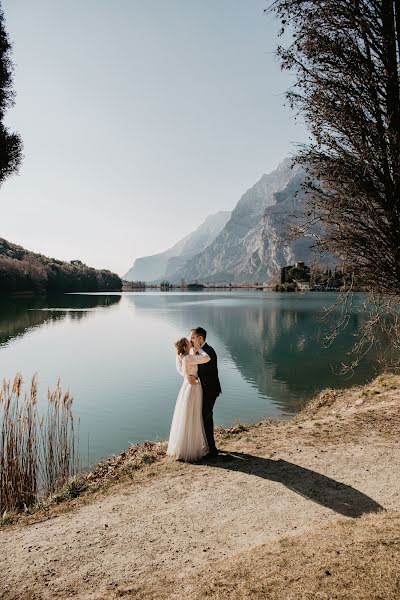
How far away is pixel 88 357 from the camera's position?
113ft

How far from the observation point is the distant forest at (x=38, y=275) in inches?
4713

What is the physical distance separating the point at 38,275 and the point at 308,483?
136665 mm

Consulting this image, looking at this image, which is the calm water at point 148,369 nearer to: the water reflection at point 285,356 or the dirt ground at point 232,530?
the water reflection at point 285,356

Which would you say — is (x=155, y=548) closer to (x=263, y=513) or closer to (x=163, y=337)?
(x=263, y=513)

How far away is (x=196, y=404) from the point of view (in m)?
10.1

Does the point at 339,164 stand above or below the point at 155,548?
above

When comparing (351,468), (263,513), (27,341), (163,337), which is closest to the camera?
(263,513)

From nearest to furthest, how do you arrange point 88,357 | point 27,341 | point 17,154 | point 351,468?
point 351,468, point 17,154, point 88,357, point 27,341

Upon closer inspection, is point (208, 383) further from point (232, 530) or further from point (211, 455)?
point (232, 530)

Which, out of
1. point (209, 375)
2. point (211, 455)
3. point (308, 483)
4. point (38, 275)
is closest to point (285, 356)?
point (211, 455)

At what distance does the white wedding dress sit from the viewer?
10094 mm

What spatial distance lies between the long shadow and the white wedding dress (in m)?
0.56

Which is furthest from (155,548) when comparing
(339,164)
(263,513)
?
(339,164)

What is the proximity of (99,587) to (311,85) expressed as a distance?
12.0m
